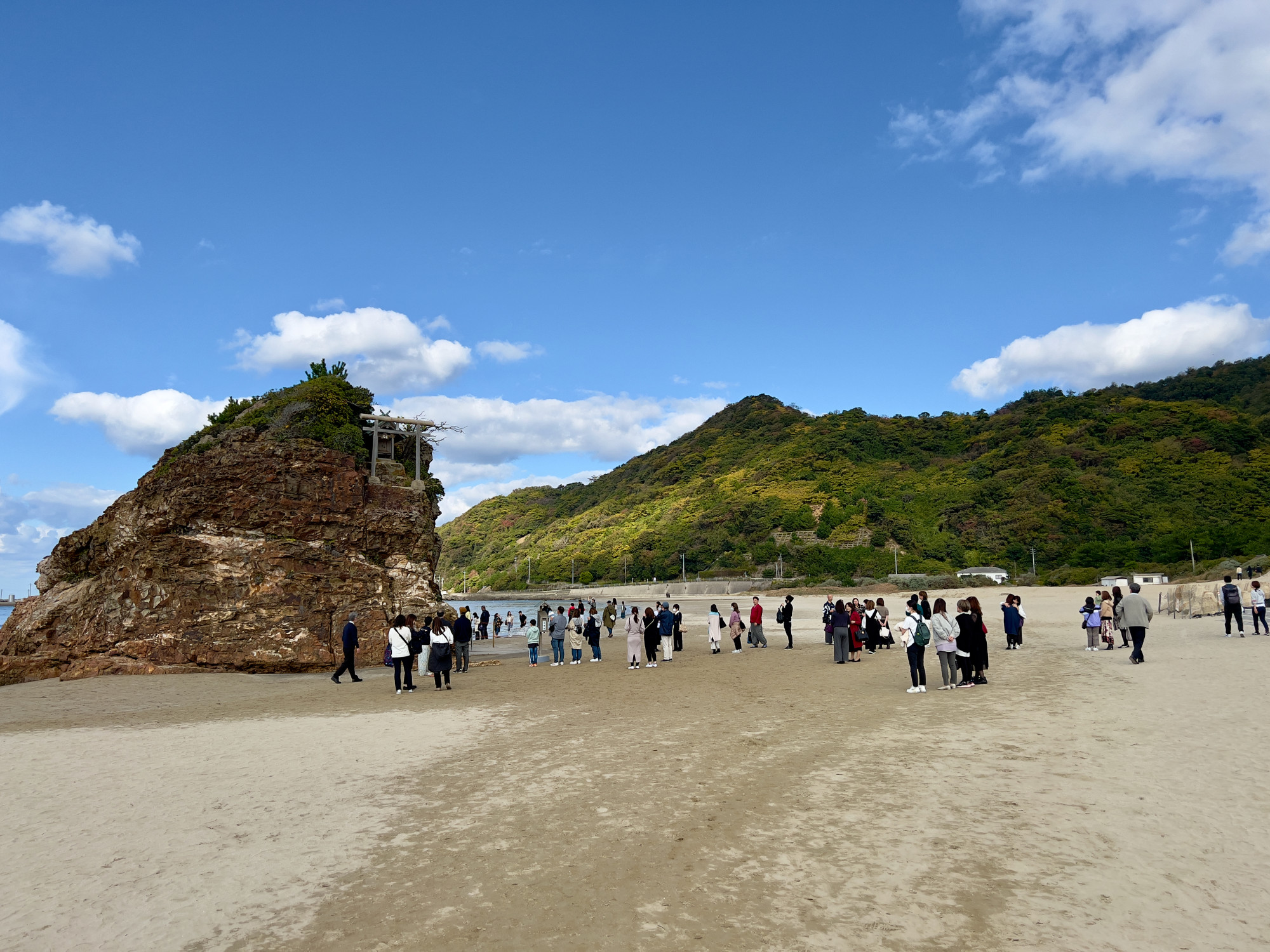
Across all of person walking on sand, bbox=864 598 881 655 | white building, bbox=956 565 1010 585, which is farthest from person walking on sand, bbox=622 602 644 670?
white building, bbox=956 565 1010 585

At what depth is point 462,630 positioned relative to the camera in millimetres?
19250

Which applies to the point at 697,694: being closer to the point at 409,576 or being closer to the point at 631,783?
the point at 631,783

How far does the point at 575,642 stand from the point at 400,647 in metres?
7.17

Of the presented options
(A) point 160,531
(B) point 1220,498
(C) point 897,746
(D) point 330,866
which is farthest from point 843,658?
(B) point 1220,498

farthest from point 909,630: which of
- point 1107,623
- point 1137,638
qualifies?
point 1107,623

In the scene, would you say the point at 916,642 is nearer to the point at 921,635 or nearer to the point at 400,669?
the point at 921,635

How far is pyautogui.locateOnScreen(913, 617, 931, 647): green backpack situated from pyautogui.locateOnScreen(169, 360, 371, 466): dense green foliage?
18.5 meters

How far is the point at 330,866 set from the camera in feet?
18.3

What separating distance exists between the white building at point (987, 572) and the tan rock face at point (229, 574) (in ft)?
188

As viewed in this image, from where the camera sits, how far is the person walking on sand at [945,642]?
13.4 meters

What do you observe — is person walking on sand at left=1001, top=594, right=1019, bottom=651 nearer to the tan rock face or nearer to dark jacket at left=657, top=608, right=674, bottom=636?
dark jacket at left=657, top=608, right=674, bottom=636

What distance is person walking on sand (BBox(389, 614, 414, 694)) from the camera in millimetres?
15461

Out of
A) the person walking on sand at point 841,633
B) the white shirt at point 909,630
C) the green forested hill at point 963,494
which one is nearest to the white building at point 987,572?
the green forested hill at point 963,494

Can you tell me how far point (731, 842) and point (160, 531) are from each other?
66.9ft
